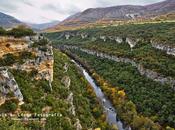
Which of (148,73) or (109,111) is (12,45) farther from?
(148,73)

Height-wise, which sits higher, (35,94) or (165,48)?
(35,94)

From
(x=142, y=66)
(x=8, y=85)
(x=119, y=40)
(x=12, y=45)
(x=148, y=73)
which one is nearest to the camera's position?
(x=8, y=85)

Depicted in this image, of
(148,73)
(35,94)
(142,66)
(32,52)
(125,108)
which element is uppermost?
(32,52)

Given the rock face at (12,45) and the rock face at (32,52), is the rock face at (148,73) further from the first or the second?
the rock face at (12,45)

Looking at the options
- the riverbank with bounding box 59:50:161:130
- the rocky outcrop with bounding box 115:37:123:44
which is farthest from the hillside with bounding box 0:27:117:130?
the rocky outcrop with bounding box 115:37:123:44

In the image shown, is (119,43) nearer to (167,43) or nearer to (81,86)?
(167,43)

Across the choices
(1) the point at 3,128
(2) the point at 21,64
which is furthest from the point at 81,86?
(1) the point at 3,128

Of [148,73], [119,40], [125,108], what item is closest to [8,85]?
[125,108]

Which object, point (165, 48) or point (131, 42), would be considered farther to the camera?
point (131, 42)
